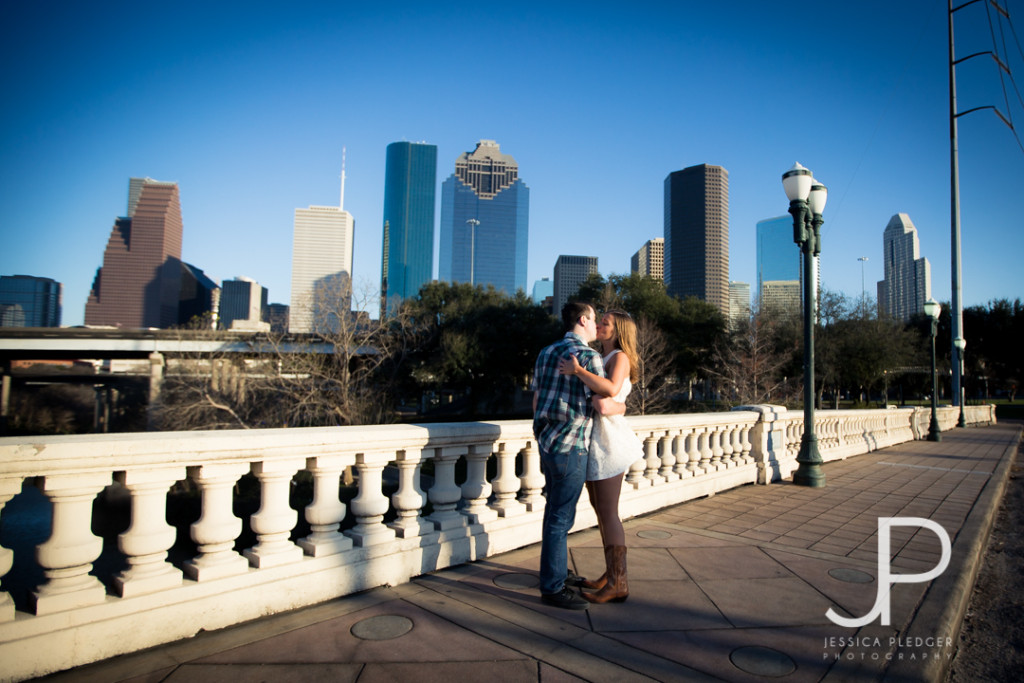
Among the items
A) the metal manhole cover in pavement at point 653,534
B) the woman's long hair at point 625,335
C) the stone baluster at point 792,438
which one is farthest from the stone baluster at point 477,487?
the stone baluster at point 792,438

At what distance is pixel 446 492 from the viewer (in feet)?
13.6

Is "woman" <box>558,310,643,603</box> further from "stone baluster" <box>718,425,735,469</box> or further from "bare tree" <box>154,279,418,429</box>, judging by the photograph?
"bare tree" <box>154,279,418,429</box>

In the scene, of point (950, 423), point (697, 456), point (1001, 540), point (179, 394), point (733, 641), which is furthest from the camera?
point (950, 423)

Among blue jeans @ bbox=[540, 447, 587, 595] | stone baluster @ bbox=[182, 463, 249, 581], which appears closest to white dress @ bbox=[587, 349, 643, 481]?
blue jeans @ bbox=[540, 447, 587, 595]

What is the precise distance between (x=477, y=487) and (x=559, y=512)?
1187mm

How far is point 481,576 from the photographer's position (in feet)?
12.6

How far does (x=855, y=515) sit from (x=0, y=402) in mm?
64058


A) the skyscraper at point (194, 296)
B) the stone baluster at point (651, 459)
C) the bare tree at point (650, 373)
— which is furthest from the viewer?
the skyscraper at point (194, 296)

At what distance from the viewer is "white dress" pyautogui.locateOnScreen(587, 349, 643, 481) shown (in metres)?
3.40

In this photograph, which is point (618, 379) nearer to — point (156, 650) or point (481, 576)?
point (481, 576)

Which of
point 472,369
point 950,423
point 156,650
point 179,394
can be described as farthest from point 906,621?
point 472,369

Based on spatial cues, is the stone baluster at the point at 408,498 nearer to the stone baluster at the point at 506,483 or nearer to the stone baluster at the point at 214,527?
the stone baluster at the point at 506,483

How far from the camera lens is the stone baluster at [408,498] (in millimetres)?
3834
